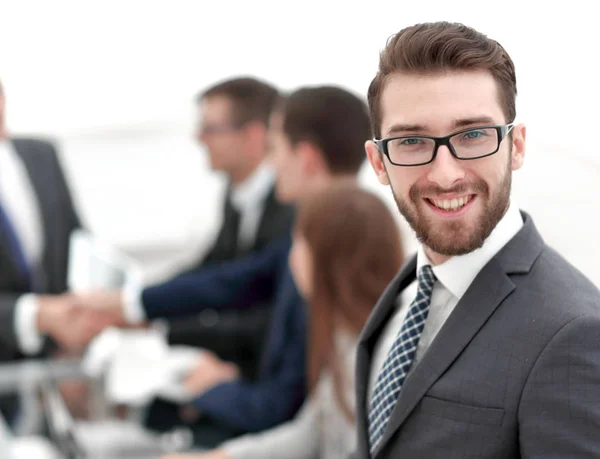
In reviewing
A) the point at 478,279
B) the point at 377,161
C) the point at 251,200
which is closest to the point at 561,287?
the point at 478,279

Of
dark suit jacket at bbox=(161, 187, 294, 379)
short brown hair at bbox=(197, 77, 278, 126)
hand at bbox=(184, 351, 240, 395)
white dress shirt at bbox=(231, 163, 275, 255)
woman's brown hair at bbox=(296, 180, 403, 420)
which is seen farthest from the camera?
short brown hair at bbox=(197, 77, 278, 126)

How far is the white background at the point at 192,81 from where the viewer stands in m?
1.29

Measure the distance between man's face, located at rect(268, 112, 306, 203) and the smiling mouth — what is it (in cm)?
95

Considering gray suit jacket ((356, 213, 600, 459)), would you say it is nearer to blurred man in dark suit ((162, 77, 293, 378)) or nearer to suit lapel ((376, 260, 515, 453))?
suit lapel ((376, 260, 515, 453))

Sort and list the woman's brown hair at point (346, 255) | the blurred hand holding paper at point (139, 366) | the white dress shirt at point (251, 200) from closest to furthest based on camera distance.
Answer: the woman's brown hair at point (346, 255), the blurred hand holding paper at point (139, 366), the white dress shirt at point (251, 200)

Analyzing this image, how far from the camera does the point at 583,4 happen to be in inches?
50.4

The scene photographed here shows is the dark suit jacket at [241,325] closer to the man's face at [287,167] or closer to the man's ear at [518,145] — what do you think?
the man's face at [287,167]

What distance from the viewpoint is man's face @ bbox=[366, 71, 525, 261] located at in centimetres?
54

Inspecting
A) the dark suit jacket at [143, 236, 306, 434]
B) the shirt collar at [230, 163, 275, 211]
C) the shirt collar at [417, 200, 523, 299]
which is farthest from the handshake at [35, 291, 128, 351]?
the shirt collar at [417, 200, 523, 299]

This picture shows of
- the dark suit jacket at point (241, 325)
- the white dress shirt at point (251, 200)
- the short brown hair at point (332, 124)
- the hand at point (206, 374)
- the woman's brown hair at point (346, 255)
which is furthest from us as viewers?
the white dress shirt at point (251, 200)

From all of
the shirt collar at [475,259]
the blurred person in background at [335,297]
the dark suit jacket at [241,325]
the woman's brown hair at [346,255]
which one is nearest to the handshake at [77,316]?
the dark suit jacket at [241,325]

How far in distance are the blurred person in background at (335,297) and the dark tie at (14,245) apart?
0.87 metres

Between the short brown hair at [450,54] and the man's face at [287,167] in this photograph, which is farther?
the man's face at [287,167]

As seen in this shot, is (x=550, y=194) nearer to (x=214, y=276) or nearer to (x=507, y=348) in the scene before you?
(x=214, y=276)
